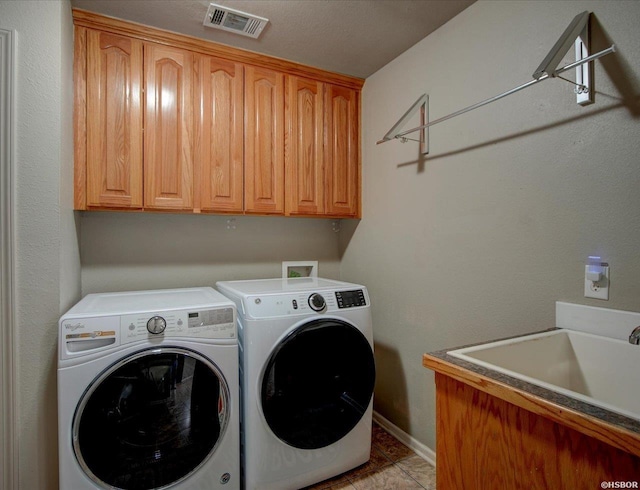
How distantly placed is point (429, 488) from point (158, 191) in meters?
2.04

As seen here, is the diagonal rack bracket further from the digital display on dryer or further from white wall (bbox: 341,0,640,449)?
the digital display on dryer

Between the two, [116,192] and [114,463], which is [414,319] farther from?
[116,192]

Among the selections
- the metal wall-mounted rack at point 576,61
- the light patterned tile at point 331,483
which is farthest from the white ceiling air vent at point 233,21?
the light patterned tile at point 331,483

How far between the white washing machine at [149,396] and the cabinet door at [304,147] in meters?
0.94

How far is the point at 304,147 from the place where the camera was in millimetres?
2318

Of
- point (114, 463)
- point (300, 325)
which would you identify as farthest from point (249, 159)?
point (114, 463)

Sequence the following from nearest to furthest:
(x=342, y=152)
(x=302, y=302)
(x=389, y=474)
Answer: (x=302, y=302)
(x=389, y=474)
(x=342, y=152)

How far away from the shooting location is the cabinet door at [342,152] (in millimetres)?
2414

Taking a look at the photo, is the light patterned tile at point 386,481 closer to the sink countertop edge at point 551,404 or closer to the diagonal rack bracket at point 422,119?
the sink countertop edge at point 551,404

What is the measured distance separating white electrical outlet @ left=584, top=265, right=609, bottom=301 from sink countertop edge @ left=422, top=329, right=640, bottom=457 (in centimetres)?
62

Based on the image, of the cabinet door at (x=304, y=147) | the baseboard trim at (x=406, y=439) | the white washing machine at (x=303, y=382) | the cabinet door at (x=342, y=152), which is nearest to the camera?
the white washing machine at (x=303, y=382)

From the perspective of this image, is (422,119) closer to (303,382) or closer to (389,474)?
(303,382)

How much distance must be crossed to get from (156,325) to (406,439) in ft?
5.24

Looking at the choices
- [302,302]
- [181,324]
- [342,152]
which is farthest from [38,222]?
[342,152]
